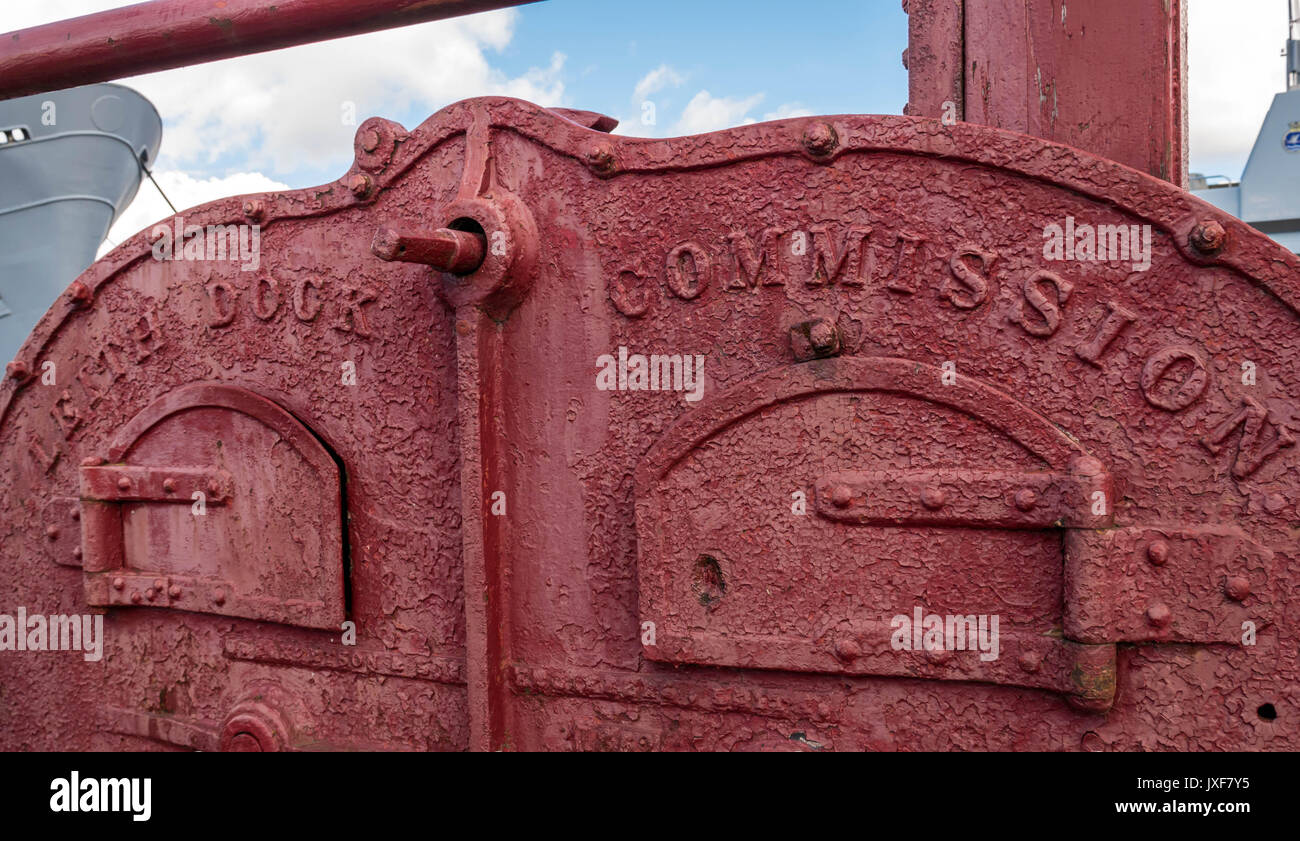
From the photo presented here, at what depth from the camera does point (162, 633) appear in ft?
7.41

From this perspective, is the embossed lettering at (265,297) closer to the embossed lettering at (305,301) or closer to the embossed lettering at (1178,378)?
the embossed lettering at (305,301)

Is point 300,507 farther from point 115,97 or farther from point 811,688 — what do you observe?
point 115,97

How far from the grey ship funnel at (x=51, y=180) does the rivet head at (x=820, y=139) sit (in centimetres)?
801

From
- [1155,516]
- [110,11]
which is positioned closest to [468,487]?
[1155,516]

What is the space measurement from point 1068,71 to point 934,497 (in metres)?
0.95

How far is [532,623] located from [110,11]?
74.7 inches

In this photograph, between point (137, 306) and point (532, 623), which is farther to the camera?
point (137, 306)

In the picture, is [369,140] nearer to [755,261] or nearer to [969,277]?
[755,261]

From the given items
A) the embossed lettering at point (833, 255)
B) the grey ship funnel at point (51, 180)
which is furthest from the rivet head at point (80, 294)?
the grey ship funnel at point (51, 180)

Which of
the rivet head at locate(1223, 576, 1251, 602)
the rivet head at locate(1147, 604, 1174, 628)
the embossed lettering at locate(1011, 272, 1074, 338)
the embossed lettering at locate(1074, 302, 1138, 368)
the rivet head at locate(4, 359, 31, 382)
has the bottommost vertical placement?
the rivet head at locate(1147, 604, 1174, 628)

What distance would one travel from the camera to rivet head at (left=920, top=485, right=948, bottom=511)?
1506 millimetres

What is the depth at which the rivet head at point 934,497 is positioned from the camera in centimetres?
151

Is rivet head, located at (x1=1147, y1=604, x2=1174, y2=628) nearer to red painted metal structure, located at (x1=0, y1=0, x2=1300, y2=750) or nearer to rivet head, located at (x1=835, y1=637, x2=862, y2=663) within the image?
red painted metal structure, located at (x1=0, y1=0, x2=1300, y2=750)

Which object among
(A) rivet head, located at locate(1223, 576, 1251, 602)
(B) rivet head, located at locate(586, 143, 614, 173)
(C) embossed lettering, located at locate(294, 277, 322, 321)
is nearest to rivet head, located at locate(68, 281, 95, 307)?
(C) embossed lettering, located at locate(294, 277, 322, 321)
